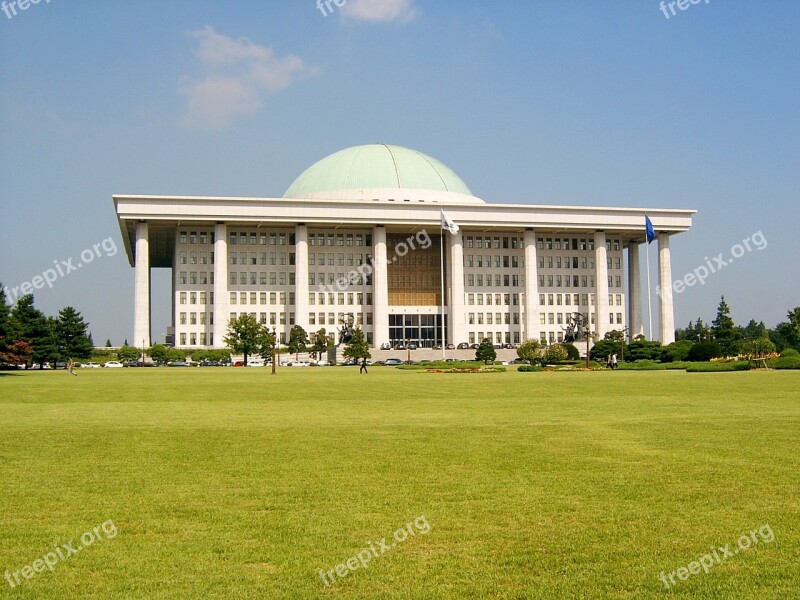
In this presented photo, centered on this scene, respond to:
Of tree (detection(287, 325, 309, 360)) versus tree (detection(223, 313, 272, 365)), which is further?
tree (detection(287, 325, 309, 360))

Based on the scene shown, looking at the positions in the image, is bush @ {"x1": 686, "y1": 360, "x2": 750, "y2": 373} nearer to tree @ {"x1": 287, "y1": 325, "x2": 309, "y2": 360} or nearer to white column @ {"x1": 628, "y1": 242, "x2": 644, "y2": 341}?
tree @ {"x1": 287, "y1": 325, "x2": 309, "y2": 360}

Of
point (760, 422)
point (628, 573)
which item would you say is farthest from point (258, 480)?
point (760, 422)

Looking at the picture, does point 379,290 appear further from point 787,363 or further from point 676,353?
point 787,363

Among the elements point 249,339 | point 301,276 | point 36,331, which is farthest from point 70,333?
point 301,276

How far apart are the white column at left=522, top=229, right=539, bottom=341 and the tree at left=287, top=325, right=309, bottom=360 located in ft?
102

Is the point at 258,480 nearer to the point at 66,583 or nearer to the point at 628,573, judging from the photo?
the point at 66,583

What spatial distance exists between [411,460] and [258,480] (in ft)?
9.02

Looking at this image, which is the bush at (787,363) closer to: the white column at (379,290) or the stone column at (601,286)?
the white column at (379,290)

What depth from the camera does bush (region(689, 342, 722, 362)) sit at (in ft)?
213
